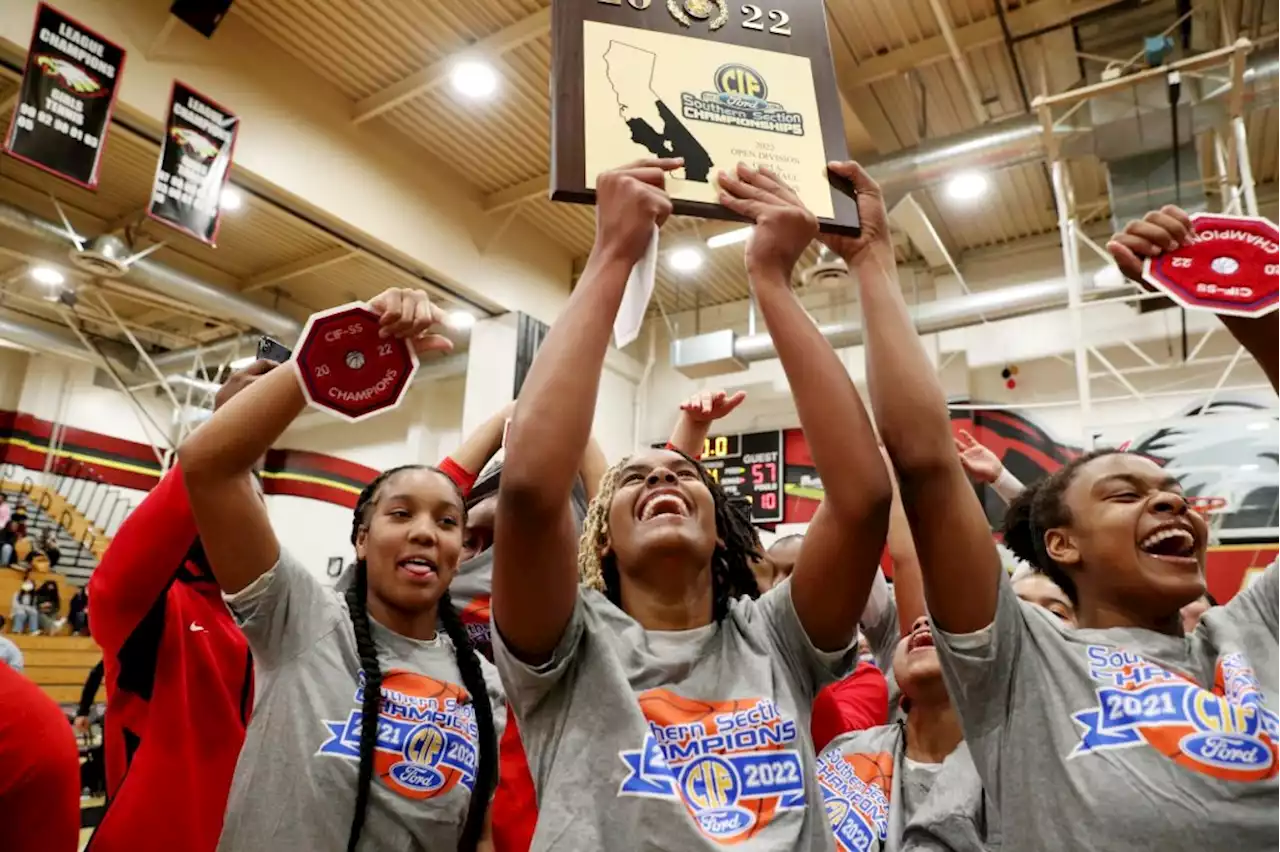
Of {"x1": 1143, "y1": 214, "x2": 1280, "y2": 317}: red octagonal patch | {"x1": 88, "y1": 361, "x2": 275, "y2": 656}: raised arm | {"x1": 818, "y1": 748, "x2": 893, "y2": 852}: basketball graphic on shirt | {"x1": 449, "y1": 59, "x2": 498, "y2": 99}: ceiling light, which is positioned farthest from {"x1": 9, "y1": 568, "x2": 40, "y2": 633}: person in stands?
{"x1": 1143, "y1": 214, "x2": 1280, "y2": 317}: red octagonal patch

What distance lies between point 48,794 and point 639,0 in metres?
1.60

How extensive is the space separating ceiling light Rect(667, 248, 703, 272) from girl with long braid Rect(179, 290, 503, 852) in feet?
21.8

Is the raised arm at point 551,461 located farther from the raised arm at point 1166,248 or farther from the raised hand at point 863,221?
the raised arm at point 1166,248

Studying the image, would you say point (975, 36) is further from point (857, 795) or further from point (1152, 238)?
point (857, 795)

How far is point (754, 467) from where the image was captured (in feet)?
28.3

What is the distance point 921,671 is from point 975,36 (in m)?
5.43

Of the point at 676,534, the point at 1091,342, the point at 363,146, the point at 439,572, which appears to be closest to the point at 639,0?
the point at 676,534

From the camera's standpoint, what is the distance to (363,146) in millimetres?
6895

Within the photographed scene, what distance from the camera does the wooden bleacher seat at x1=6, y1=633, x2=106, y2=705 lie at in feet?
31.3

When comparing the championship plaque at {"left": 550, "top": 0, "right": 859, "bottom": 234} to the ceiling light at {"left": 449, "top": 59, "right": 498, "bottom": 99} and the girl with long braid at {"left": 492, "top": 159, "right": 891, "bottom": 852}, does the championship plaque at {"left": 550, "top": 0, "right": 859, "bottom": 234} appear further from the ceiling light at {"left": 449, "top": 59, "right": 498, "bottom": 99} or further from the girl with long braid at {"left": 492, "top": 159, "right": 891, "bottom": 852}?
the ceiling light at {"left": 449, "top": 59, "right": 498, "bottom": 99}

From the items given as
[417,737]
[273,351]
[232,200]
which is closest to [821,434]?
[417,737]

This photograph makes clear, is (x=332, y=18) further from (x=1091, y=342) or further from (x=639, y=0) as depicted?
(x=1091, y=342)

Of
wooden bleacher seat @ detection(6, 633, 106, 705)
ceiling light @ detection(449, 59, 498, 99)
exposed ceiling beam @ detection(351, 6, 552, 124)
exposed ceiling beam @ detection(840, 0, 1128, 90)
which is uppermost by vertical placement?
exposed ceiling beam @ detection(840, 0, 1128, 90)

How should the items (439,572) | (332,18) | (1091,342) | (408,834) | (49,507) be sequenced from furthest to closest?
(49,507), (1091,342), (332,18), (439,572), (408,834)
